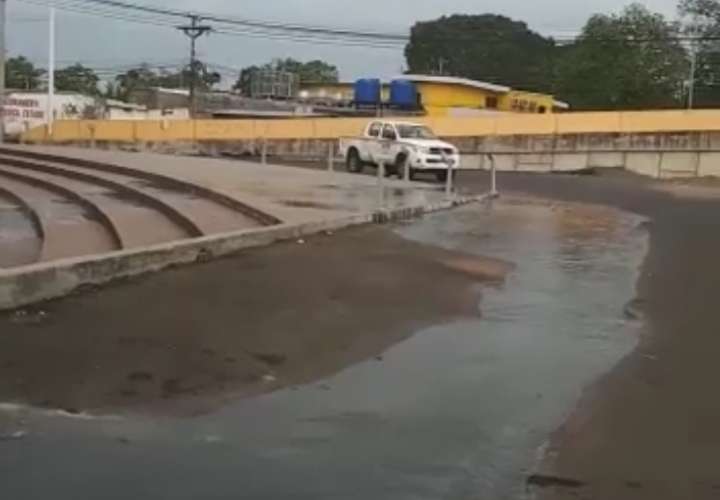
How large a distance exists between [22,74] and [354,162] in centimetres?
8758

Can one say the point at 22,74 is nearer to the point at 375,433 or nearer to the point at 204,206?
the point at 204,206

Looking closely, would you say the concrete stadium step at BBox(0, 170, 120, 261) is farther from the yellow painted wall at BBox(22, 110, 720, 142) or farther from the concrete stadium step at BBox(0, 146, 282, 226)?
the yellow painted wall at BBox(22, 110, 720, 142)

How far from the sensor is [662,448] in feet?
20.7

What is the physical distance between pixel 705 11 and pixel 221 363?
86.2m

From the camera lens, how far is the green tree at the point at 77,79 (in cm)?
11225

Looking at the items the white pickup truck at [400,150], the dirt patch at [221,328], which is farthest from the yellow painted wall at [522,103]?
the dirt patch at [221,328]

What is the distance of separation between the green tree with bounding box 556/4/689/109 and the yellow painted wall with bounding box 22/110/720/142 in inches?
1197

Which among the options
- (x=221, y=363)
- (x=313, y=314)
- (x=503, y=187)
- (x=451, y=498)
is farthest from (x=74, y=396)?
(x=503, y=187)

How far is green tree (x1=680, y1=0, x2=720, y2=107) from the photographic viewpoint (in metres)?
85.6

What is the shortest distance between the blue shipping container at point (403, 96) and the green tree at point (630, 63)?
51.4 ft

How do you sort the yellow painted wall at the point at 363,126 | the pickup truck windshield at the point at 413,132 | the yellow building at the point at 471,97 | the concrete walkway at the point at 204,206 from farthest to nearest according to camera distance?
the yellow building at the point at 471,97
the yellow painted wall at the point at 363,126
the pickup truck windshield at the point at 413,132
the concrete walkway at the point at 204,206

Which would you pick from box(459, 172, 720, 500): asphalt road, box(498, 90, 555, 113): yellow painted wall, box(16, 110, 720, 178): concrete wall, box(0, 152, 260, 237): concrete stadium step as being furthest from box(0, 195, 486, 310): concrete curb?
box(498, 90, 555, 113): yellow painted wall

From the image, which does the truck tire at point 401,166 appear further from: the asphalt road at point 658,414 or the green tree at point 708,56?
the green tree at point 708,56

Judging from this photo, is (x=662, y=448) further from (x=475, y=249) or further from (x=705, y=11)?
(x=705, y=11)
